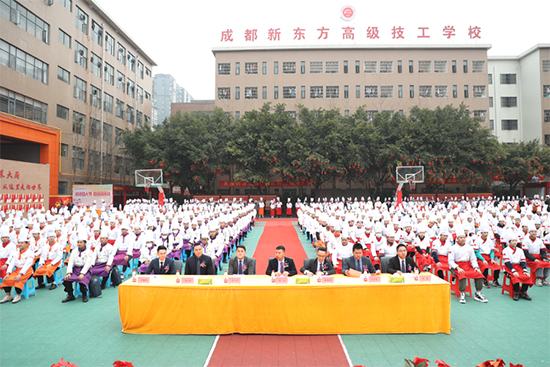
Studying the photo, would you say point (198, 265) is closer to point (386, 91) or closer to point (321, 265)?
point (321, 265)

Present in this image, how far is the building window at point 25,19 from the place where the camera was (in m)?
19.6

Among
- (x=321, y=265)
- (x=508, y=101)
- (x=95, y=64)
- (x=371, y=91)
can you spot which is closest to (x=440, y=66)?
(x=371, y=91)

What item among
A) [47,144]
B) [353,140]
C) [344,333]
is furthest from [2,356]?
[353,140]

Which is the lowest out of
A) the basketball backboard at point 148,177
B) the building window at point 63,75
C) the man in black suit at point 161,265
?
the man in black suit at point 161,265

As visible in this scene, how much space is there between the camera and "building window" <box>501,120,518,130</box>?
36.4 m

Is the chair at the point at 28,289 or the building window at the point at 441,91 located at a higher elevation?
the building window at the point at 441,91

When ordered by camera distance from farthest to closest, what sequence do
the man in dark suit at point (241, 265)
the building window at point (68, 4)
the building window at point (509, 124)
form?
the building window at point (509, 124), the building window at point (68, 4), the man in dark suit at point (241, 265)

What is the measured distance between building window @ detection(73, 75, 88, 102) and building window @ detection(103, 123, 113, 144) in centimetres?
347

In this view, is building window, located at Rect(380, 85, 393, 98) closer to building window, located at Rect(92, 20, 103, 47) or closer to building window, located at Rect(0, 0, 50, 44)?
building window, located at Rect(92, 20, 103, 47)

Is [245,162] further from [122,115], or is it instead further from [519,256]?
[519,256]

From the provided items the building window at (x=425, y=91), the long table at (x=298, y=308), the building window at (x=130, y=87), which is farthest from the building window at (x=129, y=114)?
the long table at (x=298, y=308)

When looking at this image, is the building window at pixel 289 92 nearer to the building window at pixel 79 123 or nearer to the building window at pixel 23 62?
the building window at pixel 79 123

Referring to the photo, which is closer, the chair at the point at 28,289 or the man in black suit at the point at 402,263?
the man in black suit at the point at 402,263

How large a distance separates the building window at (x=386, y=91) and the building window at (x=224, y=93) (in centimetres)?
1519
